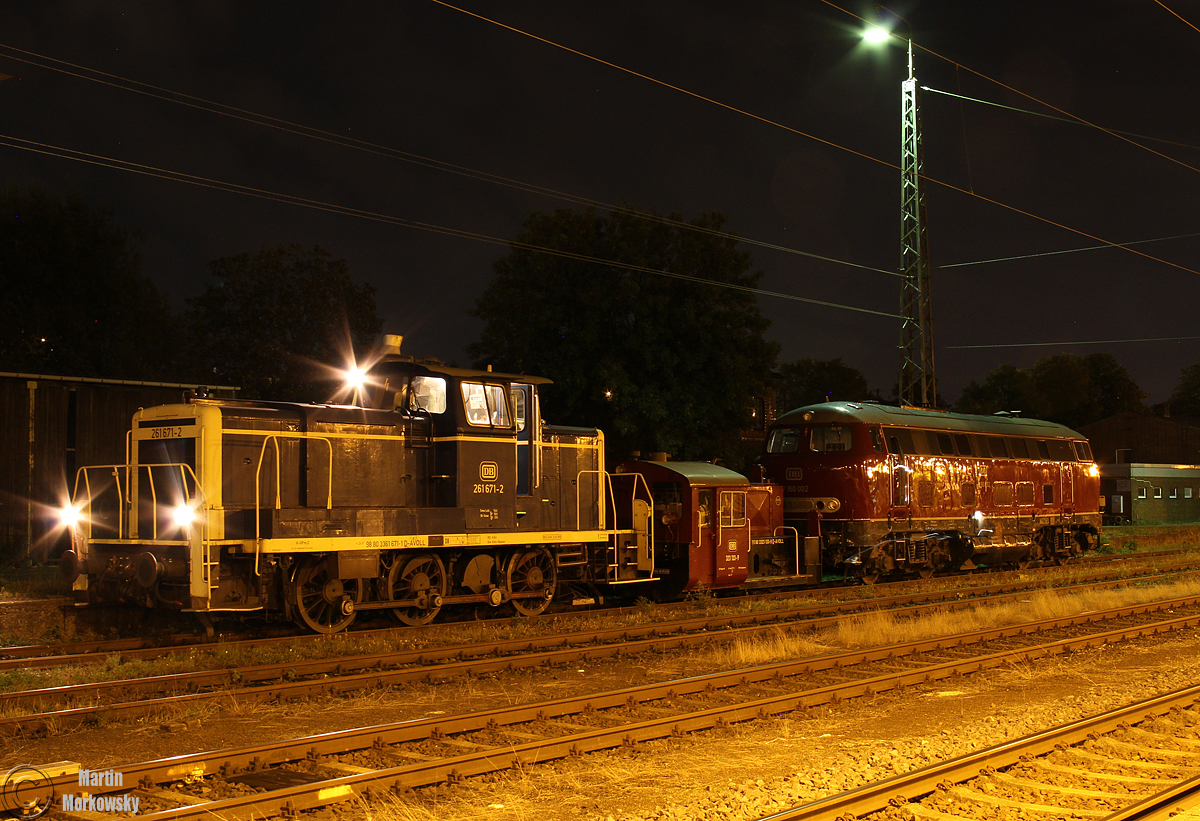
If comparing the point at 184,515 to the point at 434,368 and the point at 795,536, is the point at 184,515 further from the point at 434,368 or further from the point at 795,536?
the point at 795,536

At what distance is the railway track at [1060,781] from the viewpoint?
5.45m

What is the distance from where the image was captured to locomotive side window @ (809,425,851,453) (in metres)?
19.0

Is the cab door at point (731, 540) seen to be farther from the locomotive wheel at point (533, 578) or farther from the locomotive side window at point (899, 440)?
the locomotive side window at point (899, 440)

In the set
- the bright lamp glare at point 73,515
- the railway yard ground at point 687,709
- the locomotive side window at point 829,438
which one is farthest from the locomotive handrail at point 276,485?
the locomotive side window at point 829,438

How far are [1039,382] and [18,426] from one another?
100.0 meters

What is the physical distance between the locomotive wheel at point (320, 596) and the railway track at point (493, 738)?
15.6 ft

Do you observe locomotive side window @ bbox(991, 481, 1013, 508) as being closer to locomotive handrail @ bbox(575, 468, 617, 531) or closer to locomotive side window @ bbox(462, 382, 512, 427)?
locomotive handrail @ bbox(575, 468, 617, 531)

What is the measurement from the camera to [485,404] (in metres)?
13.1

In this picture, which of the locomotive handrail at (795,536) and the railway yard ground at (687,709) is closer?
the railway yard ground at (687,709)

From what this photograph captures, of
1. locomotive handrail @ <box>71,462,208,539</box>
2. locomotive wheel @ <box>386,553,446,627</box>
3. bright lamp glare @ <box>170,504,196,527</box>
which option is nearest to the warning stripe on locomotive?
locomotive wheel @ <box>386,553,446,627</box>

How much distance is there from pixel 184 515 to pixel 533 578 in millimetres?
5036

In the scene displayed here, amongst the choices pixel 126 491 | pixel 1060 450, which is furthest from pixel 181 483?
pixel 1060 450

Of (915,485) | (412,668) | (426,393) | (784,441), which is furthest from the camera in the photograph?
(784,441)

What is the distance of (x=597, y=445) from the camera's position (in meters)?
15.1
